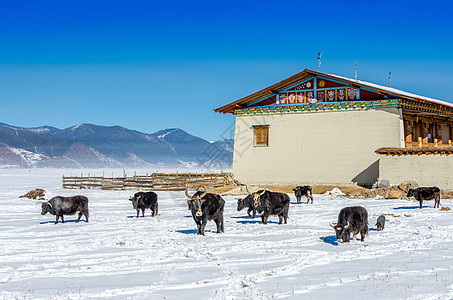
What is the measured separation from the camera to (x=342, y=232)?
12.6 m

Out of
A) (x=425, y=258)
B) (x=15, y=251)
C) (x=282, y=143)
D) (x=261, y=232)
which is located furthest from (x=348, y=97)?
(x=15, y=251)

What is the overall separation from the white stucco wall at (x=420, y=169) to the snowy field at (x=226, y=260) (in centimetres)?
968

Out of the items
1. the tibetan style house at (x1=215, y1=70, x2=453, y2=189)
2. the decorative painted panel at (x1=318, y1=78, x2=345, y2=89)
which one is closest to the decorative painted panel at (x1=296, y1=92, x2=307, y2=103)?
the tibetan style house at (x1=215, y1=70, x2=453, y2=189)

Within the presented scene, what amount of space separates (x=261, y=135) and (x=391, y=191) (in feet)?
36.5

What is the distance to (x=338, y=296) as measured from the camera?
7840 millimetres

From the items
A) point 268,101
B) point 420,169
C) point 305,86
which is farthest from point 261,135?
point 420,169

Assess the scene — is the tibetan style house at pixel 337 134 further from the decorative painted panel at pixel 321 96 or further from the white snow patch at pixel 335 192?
the white snow patch at pixel 335 192

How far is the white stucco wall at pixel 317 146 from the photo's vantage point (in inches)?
1228

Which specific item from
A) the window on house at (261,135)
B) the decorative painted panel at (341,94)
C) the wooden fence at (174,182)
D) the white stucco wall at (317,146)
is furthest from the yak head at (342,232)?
the wooden fence at (174,182)

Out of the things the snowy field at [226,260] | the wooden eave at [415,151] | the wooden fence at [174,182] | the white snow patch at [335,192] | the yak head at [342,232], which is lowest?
the snowy field at [226,260]

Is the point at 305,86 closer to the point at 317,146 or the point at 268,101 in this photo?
the point at 268,101

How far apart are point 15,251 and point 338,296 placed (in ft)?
28.5

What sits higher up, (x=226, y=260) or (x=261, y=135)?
(x=261, y=135)

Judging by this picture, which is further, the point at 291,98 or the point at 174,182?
the point at 174,182
